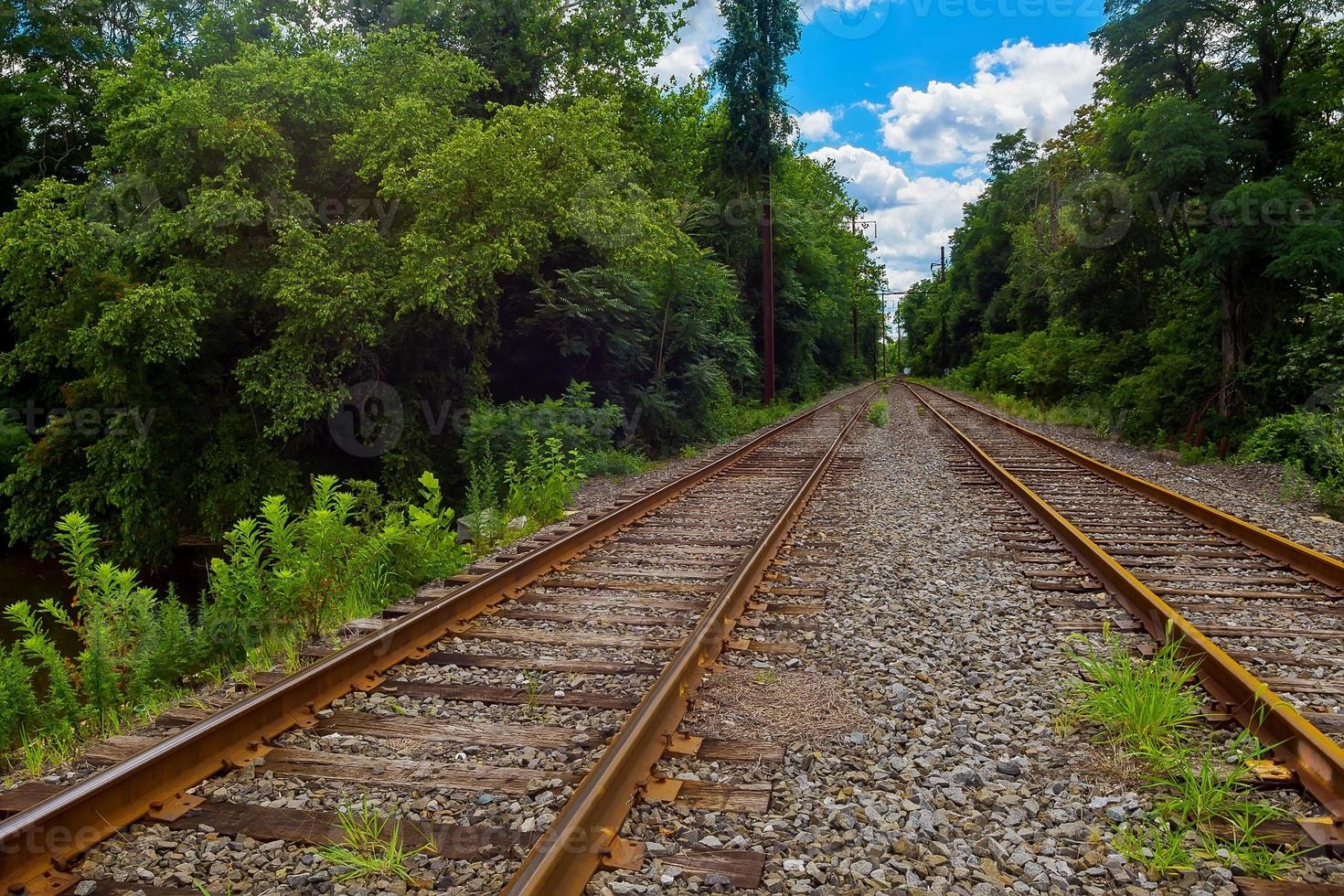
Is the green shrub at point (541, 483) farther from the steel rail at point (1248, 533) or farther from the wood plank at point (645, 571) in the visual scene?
the steel rail at point (1248, 533)

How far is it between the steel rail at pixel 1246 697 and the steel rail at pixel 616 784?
224cm

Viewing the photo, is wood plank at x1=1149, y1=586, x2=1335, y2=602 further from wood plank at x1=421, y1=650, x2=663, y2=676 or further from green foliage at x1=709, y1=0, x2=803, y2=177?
green foliage at x1=709, y1=0, x2=803, y2=177

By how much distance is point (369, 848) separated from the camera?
2678 millimetres

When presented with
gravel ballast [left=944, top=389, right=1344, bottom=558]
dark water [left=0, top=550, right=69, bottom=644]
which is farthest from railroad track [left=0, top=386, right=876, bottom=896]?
dark water [left=0, top=550, right=69, bottom=644]

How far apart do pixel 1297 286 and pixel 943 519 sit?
9014 mm

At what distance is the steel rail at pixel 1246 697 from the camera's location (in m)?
2.90

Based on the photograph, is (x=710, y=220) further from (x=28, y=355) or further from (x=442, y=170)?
(x=28, y=355)

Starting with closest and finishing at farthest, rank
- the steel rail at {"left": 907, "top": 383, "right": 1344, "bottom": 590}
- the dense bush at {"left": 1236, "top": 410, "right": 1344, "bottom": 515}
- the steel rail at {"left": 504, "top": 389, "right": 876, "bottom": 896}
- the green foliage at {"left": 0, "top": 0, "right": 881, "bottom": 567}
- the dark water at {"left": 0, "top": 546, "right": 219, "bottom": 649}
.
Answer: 1. the steel rail at {"left": 504, "top": 389, "right": 876, "bottom": 896}
2. the steel rail at {"left": 907, "top": 383, "right": 1344, "bottom": 590}
3. the dense bush at {"left": 1236, "top": 410, "right": 1344, "bottom": 515}
4. the green foliage at {"left": 0, "top": 0, "right": 881, "bottom": 567}
5. the dark water at {"left": 0, "top": 546, "right": 219, "bottom": 649}

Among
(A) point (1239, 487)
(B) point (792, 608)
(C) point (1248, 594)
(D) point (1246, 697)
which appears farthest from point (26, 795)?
A: (A) point (1239, 487)

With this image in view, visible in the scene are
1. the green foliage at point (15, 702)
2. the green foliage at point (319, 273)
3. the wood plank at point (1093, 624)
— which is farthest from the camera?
the green foliage at point (319, 273)

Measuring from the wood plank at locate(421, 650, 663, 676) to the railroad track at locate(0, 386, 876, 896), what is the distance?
0.6 inches

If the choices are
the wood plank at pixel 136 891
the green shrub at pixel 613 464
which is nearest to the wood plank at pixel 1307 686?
the wood plank at pixel 136 891

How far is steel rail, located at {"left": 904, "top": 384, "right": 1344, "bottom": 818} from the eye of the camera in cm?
290

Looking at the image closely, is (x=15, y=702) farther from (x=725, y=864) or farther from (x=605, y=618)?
(x=725, y=864)
